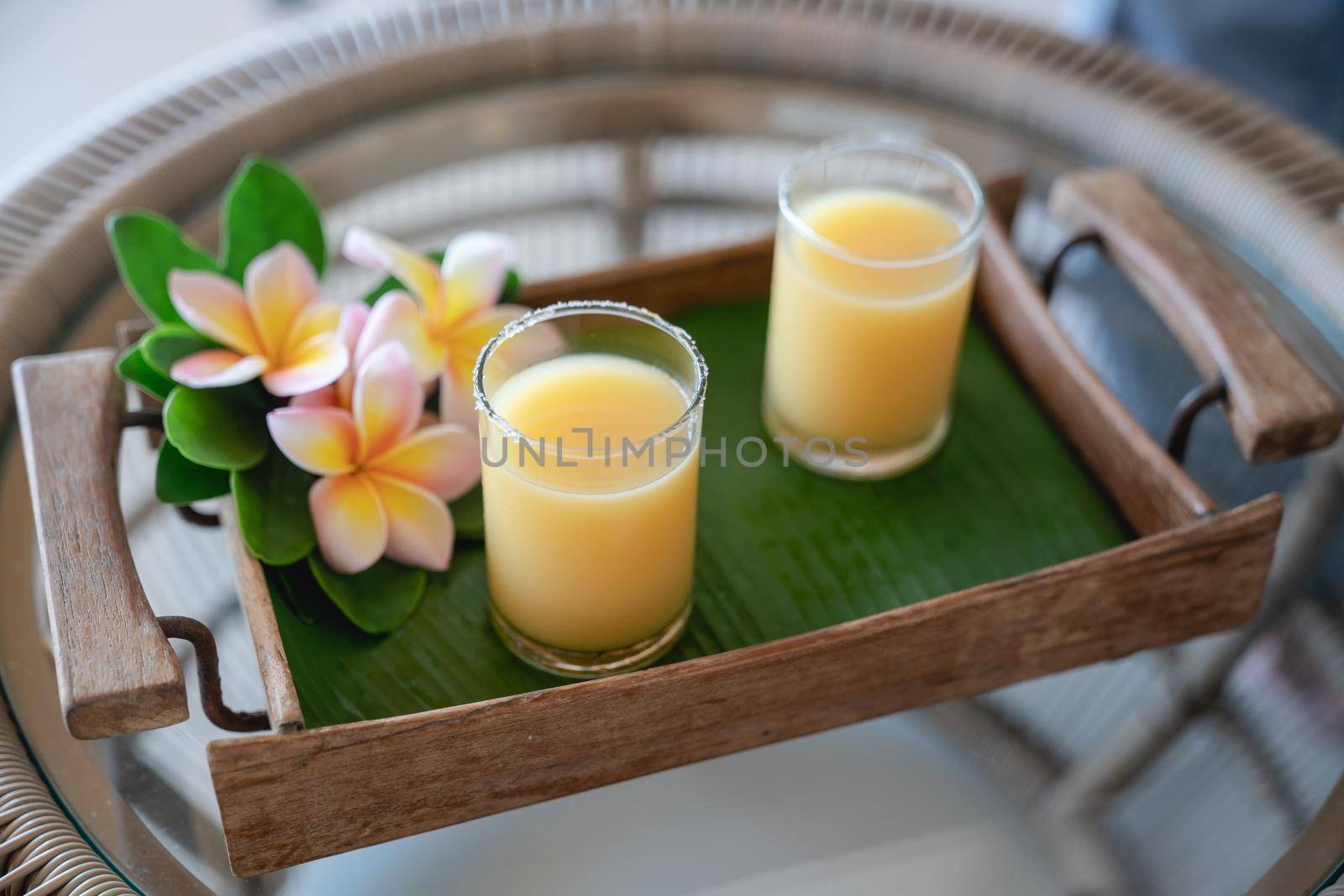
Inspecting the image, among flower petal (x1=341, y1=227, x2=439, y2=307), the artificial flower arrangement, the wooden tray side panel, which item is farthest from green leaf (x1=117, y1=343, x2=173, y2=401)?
the wooden tray side panel

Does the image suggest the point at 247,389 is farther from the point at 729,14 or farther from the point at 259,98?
the point at 729,14

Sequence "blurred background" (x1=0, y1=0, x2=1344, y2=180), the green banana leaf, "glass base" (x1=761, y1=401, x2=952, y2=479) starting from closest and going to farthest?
the green banana leaf, "glass base" (x1=761, y1=401, x2=952, y2=479), "blurred background" (x1=0, y1=0, x2=1344, y2=180)

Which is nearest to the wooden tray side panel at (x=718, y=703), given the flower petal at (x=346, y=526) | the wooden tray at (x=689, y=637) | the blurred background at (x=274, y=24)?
the wooden tray at (x=689, y=637)

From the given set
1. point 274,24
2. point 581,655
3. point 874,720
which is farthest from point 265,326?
point 274,24

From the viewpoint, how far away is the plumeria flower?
59cm

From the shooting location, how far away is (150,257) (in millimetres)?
653

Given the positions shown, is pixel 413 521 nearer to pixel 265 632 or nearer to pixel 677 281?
pixel 265 632

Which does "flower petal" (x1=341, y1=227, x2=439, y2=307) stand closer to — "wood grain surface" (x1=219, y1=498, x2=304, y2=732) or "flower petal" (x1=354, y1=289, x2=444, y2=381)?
"flower petal" (x1=354, y1=289, x2=444, y2=381)

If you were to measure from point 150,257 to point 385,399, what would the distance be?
0.16 meters

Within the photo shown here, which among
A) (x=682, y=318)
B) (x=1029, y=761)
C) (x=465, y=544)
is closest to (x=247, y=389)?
(x=465, y=544)

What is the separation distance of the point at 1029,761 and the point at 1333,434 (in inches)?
8.8

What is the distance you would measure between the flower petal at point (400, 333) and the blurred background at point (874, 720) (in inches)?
5.9

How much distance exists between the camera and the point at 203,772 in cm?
59

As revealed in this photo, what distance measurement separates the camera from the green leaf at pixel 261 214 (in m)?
0.67
